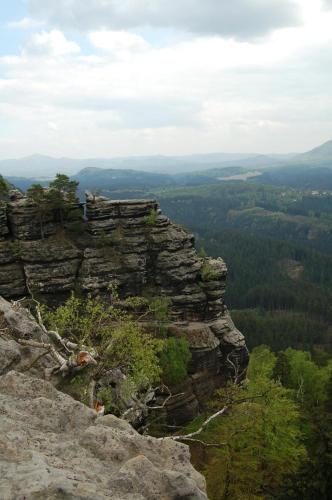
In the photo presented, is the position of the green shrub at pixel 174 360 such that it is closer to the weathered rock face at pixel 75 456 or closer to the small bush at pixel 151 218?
the small bush at pixel 151 218

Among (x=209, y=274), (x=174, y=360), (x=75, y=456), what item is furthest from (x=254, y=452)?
(x=209, y=274)

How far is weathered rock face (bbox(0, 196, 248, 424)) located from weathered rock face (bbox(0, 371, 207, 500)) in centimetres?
4344

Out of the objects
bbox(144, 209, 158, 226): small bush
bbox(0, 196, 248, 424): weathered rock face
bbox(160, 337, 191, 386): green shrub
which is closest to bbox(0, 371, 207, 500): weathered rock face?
bbox(160, 337, 191, 386): green shrub

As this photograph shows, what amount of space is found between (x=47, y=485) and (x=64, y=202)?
5709 centimetres

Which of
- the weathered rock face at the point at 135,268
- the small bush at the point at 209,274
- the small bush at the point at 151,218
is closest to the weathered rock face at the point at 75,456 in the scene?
the weathered rock face at the point at 135,268

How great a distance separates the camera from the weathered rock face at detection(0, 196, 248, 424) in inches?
2351

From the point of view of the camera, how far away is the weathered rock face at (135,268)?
196 ft

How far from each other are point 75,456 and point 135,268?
50.7m

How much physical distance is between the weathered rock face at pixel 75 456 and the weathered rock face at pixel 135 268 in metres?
43.4

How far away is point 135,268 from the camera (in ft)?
206

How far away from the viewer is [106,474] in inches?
461

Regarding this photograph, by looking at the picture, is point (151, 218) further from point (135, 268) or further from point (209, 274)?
point (209, 274)

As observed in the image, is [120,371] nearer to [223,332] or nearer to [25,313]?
[25,313]

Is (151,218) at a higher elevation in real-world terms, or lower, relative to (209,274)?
higher
